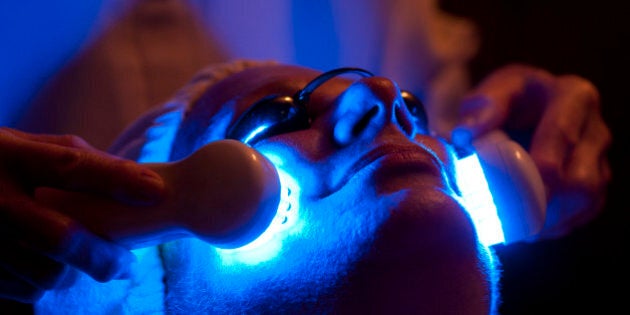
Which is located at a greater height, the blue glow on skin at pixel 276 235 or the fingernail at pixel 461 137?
the blue glow on skin at pixel 276 235

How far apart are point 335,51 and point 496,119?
41 cm

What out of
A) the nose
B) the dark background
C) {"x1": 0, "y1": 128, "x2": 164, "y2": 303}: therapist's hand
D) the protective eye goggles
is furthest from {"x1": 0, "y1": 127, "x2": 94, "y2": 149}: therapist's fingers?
the dark background

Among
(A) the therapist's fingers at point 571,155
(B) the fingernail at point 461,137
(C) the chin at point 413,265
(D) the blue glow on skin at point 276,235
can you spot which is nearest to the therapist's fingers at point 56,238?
(D) the blue glow on skin at point 276,235

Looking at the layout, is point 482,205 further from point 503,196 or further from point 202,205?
point 202,205

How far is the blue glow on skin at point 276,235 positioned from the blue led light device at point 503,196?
0.64 ft

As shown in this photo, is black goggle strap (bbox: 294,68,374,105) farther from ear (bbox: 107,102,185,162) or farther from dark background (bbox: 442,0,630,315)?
dark background (bbox: 442,0,630,315)

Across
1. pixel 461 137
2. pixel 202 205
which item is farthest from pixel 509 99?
pixel 202 205

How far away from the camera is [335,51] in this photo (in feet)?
3.84

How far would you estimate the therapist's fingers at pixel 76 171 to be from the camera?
442 mm

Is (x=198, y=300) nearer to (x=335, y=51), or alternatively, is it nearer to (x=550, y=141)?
(x=550, y=141)

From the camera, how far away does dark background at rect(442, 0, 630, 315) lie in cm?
106

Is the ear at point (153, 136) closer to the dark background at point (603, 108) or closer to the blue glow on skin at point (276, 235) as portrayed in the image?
the blue glow on skin at point (276, 235)

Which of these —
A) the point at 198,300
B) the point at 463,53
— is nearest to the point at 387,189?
the point at 198,300

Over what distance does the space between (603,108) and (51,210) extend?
1173 mm
